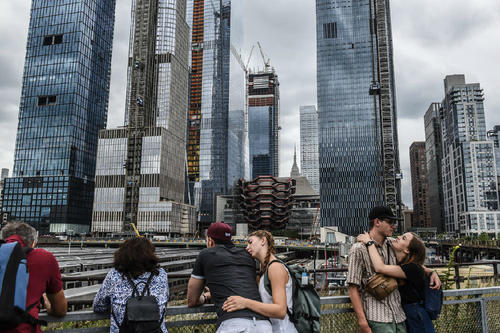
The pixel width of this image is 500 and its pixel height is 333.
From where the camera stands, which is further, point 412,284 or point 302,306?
point 412,284

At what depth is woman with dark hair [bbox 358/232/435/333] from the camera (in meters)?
4.97

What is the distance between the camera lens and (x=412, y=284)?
16.7ft

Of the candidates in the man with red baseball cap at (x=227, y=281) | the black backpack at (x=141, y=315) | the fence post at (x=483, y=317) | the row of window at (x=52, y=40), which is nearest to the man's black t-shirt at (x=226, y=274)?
the man with red baseball cap at (x=227, y=281)

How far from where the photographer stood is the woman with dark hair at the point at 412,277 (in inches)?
196

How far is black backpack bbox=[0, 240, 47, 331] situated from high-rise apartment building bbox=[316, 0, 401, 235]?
13369 centimetres

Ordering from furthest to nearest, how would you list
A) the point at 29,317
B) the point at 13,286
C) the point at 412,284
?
the point at 412,284 → the point at 29,317 → the point at 13,286

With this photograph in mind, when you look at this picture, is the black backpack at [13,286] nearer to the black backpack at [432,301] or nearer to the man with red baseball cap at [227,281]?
the man with red baseball cap at [227,281]

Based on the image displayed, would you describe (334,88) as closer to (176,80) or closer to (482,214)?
(176,80)

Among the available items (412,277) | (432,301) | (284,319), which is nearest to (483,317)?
(432,301)

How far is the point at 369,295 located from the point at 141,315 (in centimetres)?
310

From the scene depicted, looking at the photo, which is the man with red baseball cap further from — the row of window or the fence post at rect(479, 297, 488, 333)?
the row of window

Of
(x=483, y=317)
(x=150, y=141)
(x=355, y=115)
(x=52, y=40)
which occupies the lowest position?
(x=483, y=317)

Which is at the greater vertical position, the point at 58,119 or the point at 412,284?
the point at 58,119

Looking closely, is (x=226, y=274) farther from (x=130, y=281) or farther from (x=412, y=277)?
(x=412, y=277)
